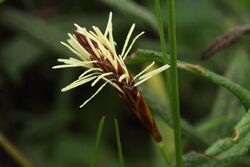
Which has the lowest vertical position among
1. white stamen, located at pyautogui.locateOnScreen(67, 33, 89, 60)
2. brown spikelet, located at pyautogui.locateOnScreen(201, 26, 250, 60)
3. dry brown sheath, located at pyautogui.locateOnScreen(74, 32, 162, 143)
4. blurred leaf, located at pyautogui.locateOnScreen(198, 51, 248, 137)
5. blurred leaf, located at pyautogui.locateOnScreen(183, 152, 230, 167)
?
blurred leaf, located at pyautogui.locateOnScreen(198, 51, 248, 137)

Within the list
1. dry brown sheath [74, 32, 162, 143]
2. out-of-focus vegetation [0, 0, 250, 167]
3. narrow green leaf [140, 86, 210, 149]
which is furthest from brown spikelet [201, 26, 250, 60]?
out-of-focus vegetation [0, 0, 250, 167]

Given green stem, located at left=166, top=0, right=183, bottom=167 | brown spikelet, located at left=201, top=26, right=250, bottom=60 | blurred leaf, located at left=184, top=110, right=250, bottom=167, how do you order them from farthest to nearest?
1. brown spikelet, located at left=201, top=26, right=250, bottom=60
2. blurred leaf, located at left=184, top=110, right=250, bottom=167
3. green stem, located at left=166, top=0, right=183, bottom=167

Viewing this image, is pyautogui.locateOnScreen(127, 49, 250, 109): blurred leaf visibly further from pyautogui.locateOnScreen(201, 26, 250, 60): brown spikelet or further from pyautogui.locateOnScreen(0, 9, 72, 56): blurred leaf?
pyautogui.locateOnScreen(0, 9, 72, 56): blurred leaf

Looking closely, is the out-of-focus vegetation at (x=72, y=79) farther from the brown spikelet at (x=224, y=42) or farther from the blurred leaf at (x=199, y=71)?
the blurred leaf at (x=199, y=71)

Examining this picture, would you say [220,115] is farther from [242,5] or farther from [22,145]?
[22,145]

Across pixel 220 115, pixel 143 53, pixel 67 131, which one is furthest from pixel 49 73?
pixel 143 53

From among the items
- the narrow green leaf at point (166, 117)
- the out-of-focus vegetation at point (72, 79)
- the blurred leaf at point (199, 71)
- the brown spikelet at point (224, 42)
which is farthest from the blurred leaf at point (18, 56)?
the blurred leaf at point (199, 71)

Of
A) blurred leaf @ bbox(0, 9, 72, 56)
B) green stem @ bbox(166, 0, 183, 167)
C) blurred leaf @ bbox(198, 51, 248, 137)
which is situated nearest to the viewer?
green stem @ bbox(166, 0, 183, 167)

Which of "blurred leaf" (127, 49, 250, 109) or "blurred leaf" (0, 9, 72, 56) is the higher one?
"blurred leaf" (0, 9, 72, 56)
